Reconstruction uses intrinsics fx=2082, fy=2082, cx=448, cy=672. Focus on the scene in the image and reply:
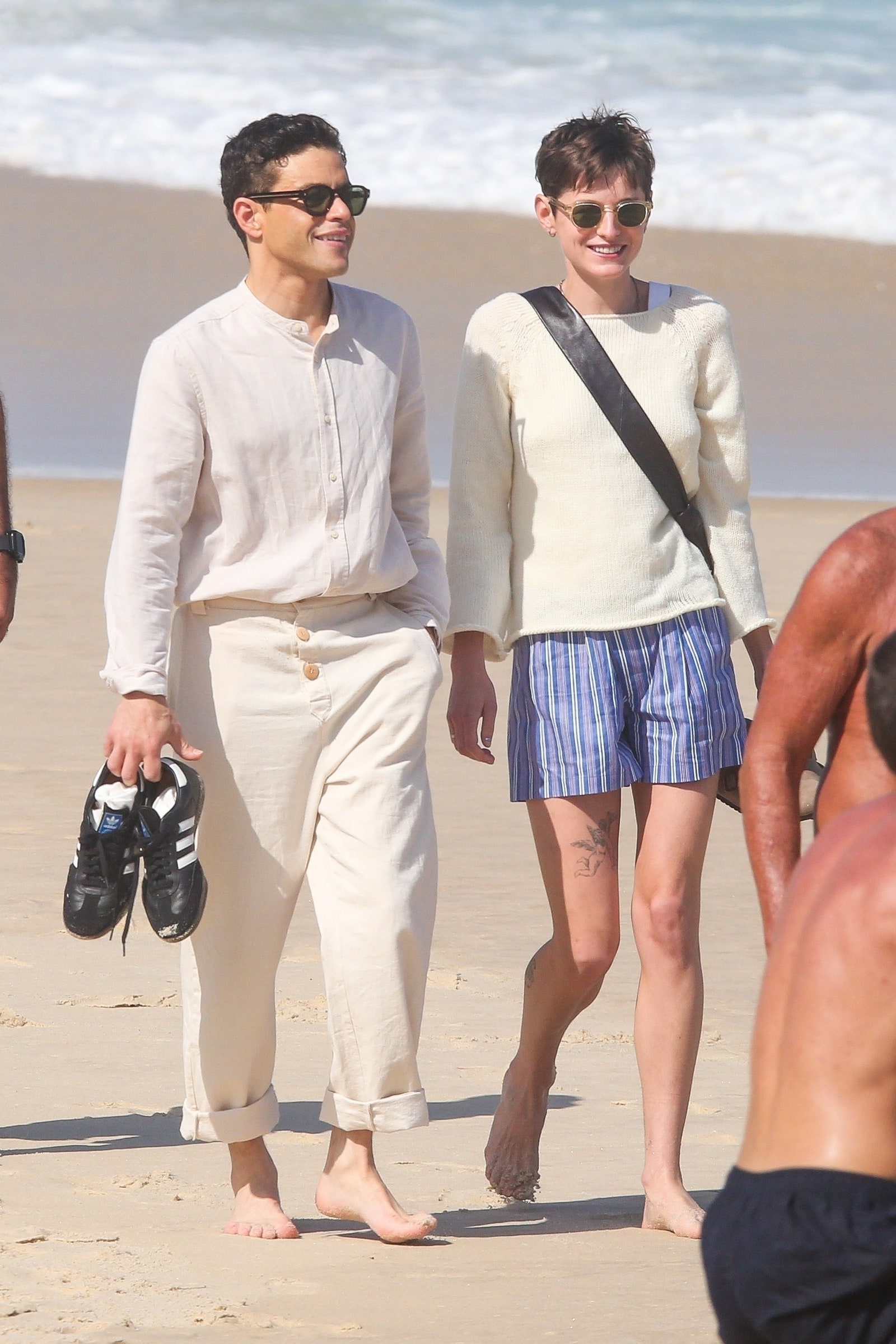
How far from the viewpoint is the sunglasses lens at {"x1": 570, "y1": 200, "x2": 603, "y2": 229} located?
170 inches

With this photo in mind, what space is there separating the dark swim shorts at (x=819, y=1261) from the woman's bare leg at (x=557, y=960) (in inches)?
73.5

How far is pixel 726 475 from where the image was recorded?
4434 millimetres

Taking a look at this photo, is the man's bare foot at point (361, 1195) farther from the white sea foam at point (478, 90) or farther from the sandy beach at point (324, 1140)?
the white sea foam at point (478, 90)

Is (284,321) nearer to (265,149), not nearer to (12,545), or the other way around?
(265,149)

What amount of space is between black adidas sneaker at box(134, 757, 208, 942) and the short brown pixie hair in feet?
4.97

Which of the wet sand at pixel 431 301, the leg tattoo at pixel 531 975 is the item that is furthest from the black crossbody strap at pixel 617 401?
the wet sand at pixel 431 301

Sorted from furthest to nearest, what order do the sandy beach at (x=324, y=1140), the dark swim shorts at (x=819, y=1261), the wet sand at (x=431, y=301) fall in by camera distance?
1. the wet sand at (x=431, y=301)
2. the sandy beach at (x=324, y=1140)
3. the dark swim shorts at (x=819, y=1261)

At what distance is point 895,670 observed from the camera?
246 centimetres

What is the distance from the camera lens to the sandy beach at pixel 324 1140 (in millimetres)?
3545

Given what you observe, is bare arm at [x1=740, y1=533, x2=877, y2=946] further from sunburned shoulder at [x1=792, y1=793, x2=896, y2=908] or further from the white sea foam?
the white sea foam

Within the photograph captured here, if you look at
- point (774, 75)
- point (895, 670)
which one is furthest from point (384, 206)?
point (895, 670)

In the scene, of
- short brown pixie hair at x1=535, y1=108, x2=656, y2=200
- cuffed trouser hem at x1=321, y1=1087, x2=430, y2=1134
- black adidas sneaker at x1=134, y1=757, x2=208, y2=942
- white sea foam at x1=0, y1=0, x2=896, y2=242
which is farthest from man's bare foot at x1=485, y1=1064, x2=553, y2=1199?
white sea foam at x1=0, y1=0, x2=896, y2=242

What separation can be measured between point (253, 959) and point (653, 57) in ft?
101

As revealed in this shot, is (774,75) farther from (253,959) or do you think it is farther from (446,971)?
(253,959)
